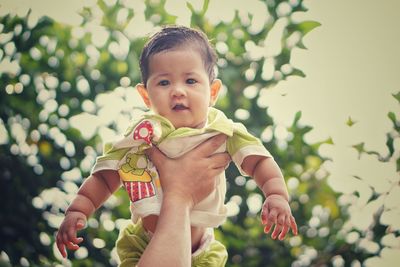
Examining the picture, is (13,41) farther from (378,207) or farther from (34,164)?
(378,207)

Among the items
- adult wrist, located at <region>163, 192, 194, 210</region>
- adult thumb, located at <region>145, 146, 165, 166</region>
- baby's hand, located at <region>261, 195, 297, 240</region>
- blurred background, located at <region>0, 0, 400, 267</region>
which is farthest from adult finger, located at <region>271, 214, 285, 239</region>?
blurred background, located at <region>0, 0, 400, 267</region>

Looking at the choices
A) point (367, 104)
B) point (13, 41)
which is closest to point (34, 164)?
point (13, 41)

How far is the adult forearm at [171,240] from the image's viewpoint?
1100mm

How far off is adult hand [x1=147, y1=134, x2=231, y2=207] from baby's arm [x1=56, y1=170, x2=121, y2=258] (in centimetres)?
13

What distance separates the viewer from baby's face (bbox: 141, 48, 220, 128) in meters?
1.29

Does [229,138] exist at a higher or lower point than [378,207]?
higher

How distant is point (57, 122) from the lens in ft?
6.41

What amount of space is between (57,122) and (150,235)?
85cm

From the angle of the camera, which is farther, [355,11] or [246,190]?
[355,11]

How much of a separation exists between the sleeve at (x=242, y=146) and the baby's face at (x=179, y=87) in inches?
3.9

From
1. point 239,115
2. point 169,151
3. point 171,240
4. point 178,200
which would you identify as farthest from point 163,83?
point 239,115

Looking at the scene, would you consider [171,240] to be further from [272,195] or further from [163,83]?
[163,83]

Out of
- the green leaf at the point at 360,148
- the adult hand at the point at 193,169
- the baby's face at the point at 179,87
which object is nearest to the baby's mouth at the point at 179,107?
the baby's face at the point at 179,87

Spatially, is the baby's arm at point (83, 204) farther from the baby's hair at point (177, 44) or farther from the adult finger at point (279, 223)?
the adult finger at point (279, 223)
